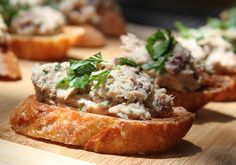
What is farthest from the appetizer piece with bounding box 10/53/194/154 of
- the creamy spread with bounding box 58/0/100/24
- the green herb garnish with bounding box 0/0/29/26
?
the creamy spread with bounding box 58/0/100/24

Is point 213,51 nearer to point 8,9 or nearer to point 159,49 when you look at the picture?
point 159,49

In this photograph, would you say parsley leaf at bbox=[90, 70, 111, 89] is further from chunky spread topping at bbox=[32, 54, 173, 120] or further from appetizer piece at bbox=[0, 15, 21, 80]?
appetizer piece at bbox=[0, 15, 21, 80]

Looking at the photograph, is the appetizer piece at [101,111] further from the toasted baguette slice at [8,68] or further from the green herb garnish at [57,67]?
the toasted baguette slice at [8,68]

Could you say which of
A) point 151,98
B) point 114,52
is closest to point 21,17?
point 114,52

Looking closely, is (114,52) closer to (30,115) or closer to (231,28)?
(231,28)

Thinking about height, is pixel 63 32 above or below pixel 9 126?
above
